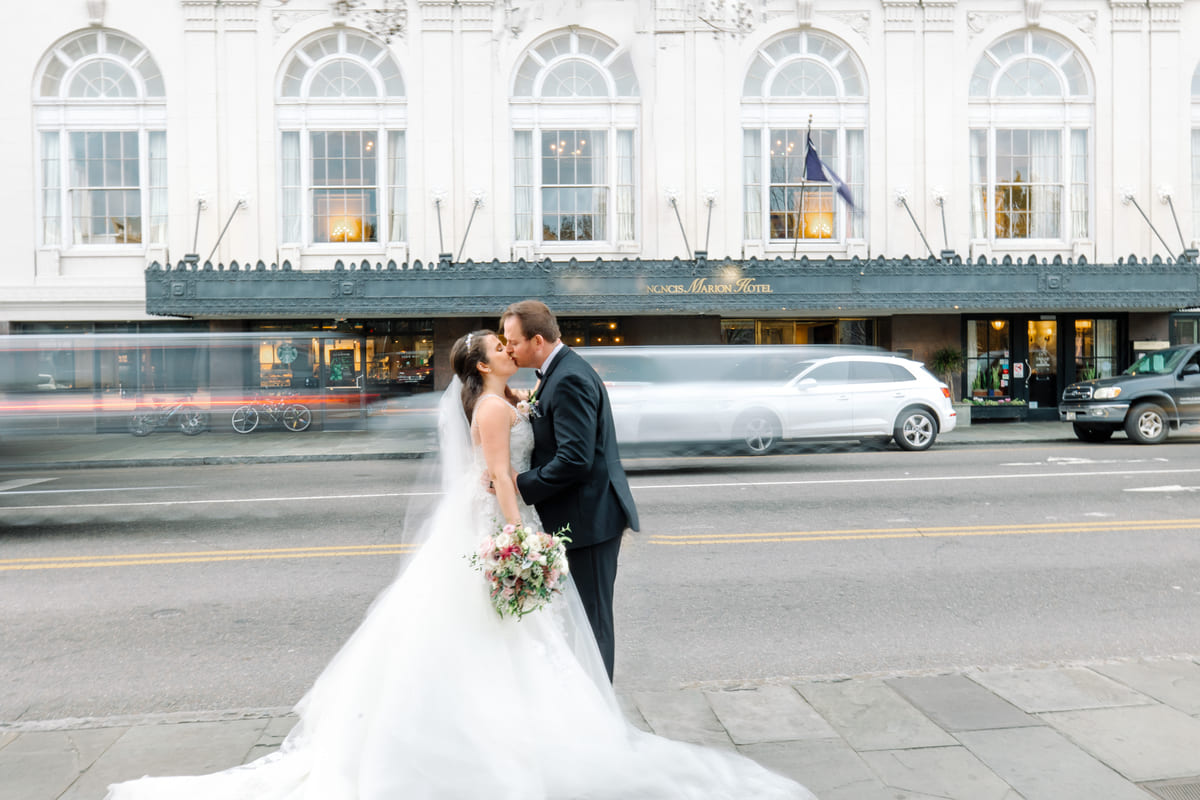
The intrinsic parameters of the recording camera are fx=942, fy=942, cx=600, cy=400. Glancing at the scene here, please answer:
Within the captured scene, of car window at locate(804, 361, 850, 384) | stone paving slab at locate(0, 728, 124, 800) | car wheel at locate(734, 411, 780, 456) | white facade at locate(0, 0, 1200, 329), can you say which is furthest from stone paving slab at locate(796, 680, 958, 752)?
white facade at locate(0, 0, 1200, 329)

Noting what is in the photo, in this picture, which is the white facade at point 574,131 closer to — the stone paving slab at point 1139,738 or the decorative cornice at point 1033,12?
the decorative cornice at point 1033,12

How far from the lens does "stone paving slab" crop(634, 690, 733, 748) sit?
416cm

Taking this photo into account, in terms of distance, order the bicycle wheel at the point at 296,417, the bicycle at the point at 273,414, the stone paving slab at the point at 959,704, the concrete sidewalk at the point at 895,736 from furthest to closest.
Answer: the bicycle wheel at the point at 296,417 → the bicycle at the point at 273,414 → the stone paving slab at the point at 959,704 → the concrete sidewalk at the point at 895,736

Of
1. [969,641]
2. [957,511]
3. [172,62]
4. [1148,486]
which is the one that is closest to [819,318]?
[1148,486]

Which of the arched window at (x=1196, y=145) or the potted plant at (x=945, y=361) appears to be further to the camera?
the arched window at (x=1196, y=145)

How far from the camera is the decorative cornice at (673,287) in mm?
20297

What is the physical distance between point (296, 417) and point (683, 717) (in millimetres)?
15381

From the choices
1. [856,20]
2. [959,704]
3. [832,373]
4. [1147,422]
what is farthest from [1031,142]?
[959,704]

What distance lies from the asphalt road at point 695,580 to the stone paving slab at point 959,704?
45 centimetres

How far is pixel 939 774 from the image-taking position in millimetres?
3758

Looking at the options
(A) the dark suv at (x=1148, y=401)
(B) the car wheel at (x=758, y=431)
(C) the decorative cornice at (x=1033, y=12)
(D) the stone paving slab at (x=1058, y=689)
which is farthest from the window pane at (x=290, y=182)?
(D) the stone paving slab at (x=1058, y=689)

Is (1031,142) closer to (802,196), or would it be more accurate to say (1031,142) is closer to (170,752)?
(802,196)

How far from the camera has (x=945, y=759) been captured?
3891 millimetres

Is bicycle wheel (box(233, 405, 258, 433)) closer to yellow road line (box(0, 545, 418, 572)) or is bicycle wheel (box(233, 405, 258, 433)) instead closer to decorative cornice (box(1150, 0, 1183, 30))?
yellow road line (box(0, 545, 418, 572))
